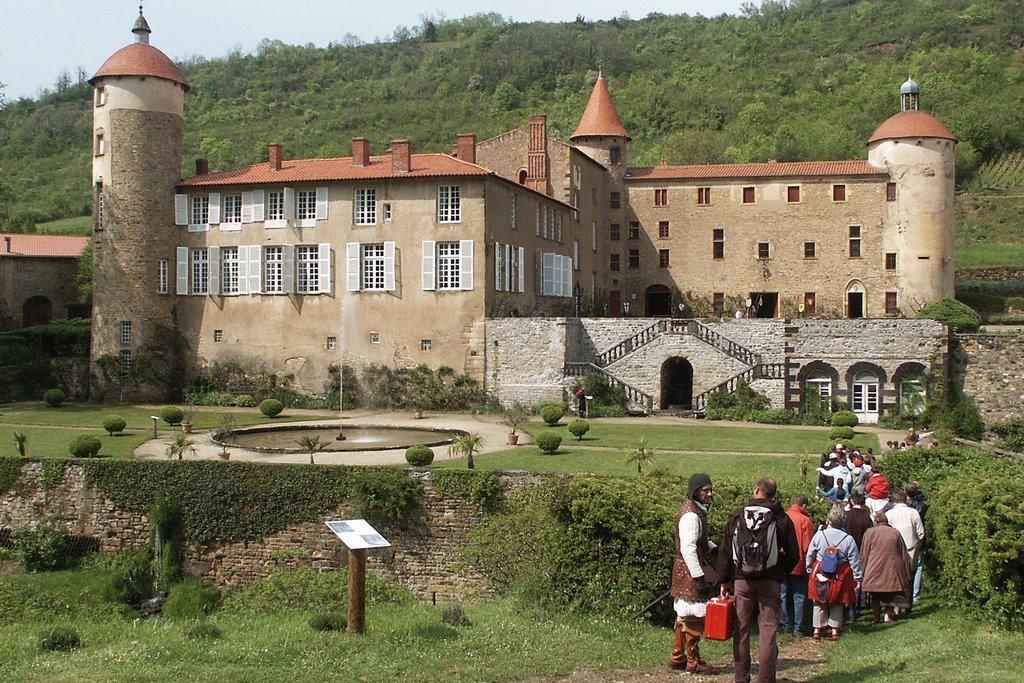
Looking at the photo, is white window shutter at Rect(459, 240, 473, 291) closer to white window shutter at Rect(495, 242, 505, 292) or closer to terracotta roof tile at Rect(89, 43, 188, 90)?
white window shutter at Rect(495, 242, 505, 292)

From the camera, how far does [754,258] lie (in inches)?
2089

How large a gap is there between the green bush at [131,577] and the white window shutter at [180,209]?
24.2 meters

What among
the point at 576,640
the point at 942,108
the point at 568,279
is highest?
the point at 942,108

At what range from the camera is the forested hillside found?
76.8 m

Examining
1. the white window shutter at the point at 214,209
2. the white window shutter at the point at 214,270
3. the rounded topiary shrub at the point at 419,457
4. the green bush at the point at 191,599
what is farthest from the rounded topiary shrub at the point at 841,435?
the white window shutter at the point at 214,209

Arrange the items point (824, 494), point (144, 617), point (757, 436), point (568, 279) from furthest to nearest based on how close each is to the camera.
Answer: point (568, 279), point (757, 436), point (144, 617), point (824, 494)

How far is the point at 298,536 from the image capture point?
20.1 m

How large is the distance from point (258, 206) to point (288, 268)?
2892 millimetres

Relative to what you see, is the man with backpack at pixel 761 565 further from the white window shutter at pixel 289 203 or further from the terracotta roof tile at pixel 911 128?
the terracotta roof tile at pixel 911 128

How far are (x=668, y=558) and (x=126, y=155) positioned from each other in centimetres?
3448

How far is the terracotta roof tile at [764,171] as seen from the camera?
51469 mm

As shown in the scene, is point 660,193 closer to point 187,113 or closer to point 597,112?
point 597,112

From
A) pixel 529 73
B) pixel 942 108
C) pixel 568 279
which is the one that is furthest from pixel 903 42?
pixel 568 279

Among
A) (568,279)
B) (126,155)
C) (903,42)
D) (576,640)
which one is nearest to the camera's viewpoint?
(576,640)
